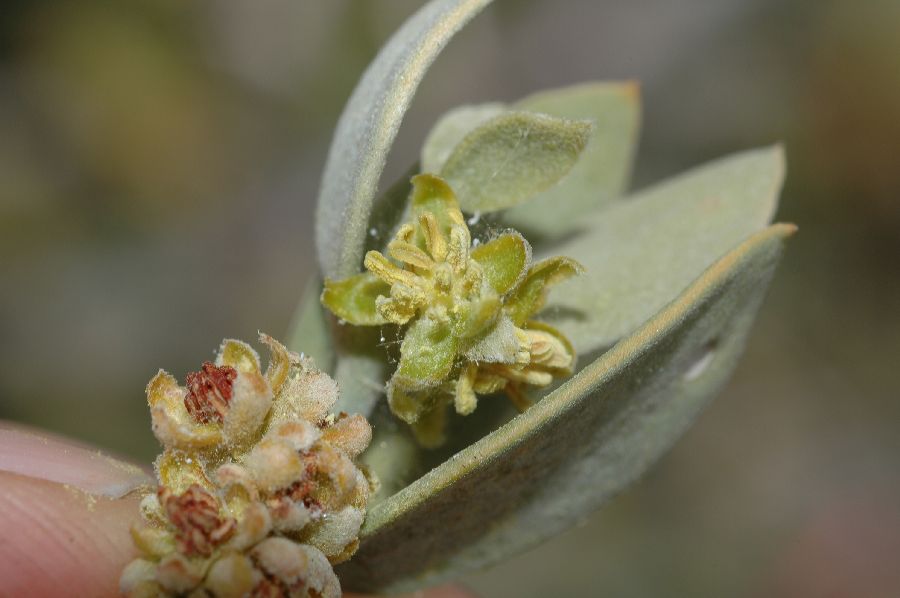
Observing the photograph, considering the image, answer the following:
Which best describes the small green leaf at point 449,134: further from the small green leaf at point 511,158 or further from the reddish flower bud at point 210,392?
the reddish flower bud at point 210,392

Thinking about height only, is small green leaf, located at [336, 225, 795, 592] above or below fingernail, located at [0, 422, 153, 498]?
below

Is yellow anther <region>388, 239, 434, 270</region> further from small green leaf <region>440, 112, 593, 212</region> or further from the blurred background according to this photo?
the blurred background

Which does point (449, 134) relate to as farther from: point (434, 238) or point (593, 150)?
point (593, 150)

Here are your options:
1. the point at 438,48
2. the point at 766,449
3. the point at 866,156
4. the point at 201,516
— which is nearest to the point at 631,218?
the point at 438,48

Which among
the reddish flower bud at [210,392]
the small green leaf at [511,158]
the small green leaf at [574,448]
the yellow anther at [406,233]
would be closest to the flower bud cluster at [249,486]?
the reddish flower bud at [210,392]

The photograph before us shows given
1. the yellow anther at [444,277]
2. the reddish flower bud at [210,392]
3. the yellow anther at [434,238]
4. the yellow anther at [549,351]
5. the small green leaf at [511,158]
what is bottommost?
the yellow anther at [549,351]

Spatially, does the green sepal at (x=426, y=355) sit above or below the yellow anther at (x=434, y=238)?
below

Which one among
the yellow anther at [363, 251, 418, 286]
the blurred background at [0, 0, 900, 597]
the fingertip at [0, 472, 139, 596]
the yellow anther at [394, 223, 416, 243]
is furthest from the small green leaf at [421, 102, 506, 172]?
the blurred background at [0, 0, 900, 597]

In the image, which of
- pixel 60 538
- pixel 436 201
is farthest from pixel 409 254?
pixel 60 538

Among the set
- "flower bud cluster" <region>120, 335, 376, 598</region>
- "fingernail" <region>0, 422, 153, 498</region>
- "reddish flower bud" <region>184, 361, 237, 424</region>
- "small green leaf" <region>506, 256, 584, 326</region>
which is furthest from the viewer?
"fingernail" <region>0, 422, 153, 498</region>

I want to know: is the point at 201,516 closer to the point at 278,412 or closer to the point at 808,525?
the point at 278,412
